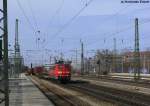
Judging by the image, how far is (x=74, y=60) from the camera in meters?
173

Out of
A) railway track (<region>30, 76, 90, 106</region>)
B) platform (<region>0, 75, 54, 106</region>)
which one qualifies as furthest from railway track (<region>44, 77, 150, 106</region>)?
platform (<region>0, 75, 54, 106</region>)

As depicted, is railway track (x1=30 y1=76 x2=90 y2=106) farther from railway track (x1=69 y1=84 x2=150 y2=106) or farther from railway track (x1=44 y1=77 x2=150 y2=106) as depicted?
railway track (x1=69 y1=84 x2=150 y2=106)

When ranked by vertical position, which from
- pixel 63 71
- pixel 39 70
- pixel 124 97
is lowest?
pixel 124 97

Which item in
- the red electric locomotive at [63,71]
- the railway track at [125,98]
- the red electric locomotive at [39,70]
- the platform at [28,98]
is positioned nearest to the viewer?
the platform at [28,98]

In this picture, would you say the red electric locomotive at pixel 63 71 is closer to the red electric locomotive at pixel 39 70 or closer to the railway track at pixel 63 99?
the railway track at pixel 63 99

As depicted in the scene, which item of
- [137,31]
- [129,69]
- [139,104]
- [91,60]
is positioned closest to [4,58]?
[139,104]

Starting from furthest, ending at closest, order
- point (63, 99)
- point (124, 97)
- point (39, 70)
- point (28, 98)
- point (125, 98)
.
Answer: point (39, 70), point (63, 99), point (124, 97), point (125, 98), point (28, 98)

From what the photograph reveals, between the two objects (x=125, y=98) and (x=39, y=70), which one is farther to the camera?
(x=39, y=70)

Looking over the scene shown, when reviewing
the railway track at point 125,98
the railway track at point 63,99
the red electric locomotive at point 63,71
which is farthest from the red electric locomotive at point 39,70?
the railway track at point 125,98

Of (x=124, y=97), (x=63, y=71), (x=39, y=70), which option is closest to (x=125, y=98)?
(x=124, y=97)

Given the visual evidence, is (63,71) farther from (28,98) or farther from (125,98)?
(28,98)

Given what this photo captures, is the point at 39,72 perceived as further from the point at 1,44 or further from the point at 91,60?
the point at 1,44

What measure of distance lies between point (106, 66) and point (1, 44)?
414 ft

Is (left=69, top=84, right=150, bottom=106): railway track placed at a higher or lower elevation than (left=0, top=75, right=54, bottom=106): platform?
lower
